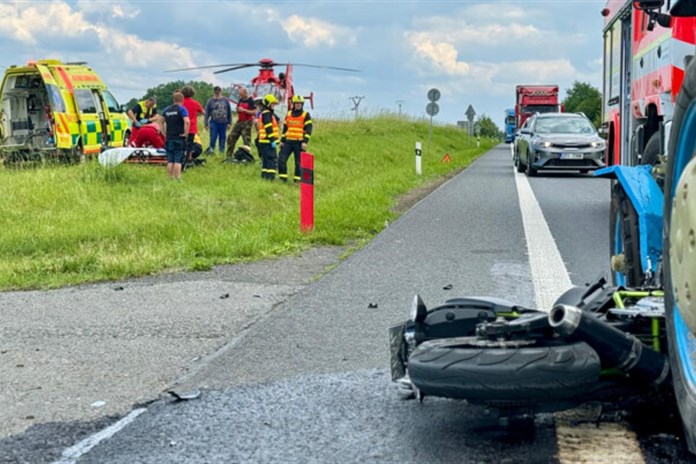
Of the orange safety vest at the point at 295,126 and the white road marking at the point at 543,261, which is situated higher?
the orange safety vest at the point at 295,126

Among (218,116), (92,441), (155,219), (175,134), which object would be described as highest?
(218,116)

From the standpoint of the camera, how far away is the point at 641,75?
1027cm

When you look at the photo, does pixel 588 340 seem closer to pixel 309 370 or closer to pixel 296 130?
pixel 309 370

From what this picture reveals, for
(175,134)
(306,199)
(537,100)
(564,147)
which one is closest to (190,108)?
(175,134)

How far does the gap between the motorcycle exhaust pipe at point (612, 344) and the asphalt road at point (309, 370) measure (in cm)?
36

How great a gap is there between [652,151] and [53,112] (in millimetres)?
15011

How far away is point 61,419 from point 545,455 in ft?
7.37

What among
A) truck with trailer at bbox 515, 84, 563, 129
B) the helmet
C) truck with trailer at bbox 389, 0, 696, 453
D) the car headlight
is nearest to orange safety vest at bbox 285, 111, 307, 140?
the helmet

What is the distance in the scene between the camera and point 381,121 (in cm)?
5147

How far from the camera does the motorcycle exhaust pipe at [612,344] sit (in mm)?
3373

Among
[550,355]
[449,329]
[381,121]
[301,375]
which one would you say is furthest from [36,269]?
[381,121]

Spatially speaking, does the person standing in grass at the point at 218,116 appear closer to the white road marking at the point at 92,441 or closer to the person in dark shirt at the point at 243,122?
the person in dark shirt at the point at 243,122

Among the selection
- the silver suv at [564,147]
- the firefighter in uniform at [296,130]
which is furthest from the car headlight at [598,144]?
the firefighter in uniform at [296,130]

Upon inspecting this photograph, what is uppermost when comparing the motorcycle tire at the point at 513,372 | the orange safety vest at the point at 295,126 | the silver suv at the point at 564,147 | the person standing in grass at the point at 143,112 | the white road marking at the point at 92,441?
the person standing in grass at the point at 143,112
